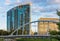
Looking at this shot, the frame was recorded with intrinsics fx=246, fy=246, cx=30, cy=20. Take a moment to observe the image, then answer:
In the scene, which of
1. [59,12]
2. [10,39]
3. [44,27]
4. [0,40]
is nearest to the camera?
[59,12]

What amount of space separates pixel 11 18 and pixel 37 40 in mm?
61016

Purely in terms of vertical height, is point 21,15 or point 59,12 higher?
point 21,15

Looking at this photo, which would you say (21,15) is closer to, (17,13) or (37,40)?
(17,13)

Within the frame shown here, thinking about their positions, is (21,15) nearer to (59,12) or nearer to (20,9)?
(20,9)

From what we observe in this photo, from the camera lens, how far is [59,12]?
15.3 meters

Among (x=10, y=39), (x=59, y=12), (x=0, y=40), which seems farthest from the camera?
(x=0, y=40)

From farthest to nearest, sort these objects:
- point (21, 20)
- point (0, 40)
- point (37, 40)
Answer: point (21, 20)
point (37, 40)
point (0, 40)

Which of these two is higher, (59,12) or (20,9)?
(20,9)

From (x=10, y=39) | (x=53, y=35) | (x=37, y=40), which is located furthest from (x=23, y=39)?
(x=53, y=35)

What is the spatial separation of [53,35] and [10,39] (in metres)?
48.3

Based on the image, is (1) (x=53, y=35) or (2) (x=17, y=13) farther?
(2) (x=17, y=13)

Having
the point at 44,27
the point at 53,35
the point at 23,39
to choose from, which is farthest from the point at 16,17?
the point at 53,35

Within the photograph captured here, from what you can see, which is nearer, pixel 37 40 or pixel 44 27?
pixel 37 40

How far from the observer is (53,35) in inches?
615
